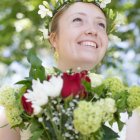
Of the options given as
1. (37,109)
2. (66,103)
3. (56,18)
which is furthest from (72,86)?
(56,18)

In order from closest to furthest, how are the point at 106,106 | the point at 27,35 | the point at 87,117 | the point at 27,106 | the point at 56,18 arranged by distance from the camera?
1. the point at 87,117
2. the point at 106,106
3. the point at 27,106
4. the point at 56,18
5. the point at 27,35

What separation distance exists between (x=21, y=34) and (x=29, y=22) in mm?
691

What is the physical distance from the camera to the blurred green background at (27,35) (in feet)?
21.6

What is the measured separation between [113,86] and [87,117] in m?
0.35

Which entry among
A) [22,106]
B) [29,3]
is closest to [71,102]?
[22,106]

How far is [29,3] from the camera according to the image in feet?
20.8

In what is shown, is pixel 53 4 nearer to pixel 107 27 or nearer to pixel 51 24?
pixel 51 24

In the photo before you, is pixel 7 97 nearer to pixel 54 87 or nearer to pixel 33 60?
pixel 33 60

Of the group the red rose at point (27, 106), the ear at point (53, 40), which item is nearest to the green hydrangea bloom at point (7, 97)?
the red rose at point (27, 106)

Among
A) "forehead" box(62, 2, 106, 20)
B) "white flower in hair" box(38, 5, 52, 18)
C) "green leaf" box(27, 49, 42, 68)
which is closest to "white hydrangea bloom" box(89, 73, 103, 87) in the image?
"green leaf" box(27, 49, 42, 68)

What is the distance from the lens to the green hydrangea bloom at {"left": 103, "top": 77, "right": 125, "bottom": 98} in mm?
2307

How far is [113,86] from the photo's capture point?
2314 millimetres

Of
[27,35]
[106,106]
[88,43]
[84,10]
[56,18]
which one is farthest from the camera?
[27,35]

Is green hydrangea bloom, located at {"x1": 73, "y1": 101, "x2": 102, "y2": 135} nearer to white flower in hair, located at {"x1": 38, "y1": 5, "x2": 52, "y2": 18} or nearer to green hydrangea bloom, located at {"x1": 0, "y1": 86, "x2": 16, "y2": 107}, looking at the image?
green hydrangea bloom, located at {"x1": 0, "y1": 86, "x2": 16, "y2": 107}
